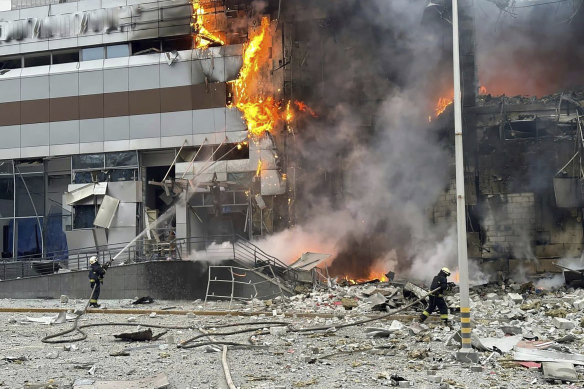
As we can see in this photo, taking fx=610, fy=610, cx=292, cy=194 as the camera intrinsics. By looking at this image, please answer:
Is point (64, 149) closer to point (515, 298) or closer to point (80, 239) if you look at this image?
point (80, 239)

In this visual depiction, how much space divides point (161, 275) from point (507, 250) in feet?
48.8

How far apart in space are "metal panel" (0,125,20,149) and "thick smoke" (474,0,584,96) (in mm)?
24382

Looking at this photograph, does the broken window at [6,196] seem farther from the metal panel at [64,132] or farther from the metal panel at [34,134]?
the metal panel at [64,132]

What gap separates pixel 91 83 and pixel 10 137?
542cm

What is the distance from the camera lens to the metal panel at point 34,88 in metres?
31.4

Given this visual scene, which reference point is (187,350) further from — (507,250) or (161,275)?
(507,250)

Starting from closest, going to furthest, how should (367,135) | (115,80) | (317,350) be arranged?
(317,350) < (367,135) < (115,80)

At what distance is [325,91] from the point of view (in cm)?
2942

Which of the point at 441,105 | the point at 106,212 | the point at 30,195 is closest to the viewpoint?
the point at 441,105

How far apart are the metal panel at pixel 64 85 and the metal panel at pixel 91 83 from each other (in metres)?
0.29

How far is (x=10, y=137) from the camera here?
104 ft

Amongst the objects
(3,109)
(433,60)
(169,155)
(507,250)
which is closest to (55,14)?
(3,109)

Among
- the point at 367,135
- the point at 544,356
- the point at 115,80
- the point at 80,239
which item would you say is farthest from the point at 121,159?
the point at 544,356

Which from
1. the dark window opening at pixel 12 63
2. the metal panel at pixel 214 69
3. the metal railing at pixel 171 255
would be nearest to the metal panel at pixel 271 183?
the metal railing at pixel 171 255
